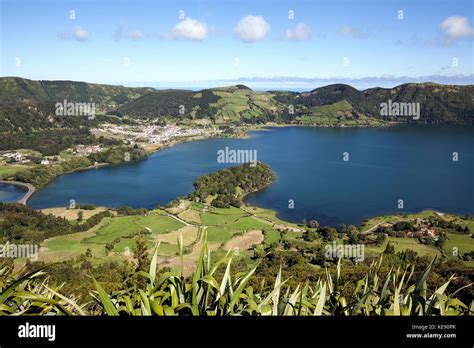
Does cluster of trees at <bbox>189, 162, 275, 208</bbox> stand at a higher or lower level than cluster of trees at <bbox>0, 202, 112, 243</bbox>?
higher

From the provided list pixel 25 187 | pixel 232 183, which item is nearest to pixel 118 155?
pixel 25 187

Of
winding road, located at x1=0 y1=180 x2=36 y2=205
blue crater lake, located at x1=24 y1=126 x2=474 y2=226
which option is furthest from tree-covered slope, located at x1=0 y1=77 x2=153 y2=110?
winding road, located at x1=0 y1=180 x2=36 y2=205

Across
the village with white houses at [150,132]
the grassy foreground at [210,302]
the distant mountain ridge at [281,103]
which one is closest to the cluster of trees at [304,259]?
the grassy foreground at [210,302]

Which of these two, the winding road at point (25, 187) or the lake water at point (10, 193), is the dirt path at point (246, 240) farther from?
the lake water at point (10, 193)

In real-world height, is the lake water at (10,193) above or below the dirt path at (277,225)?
above

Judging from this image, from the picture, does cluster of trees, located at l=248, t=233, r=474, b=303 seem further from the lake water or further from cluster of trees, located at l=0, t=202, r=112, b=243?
the lake water
